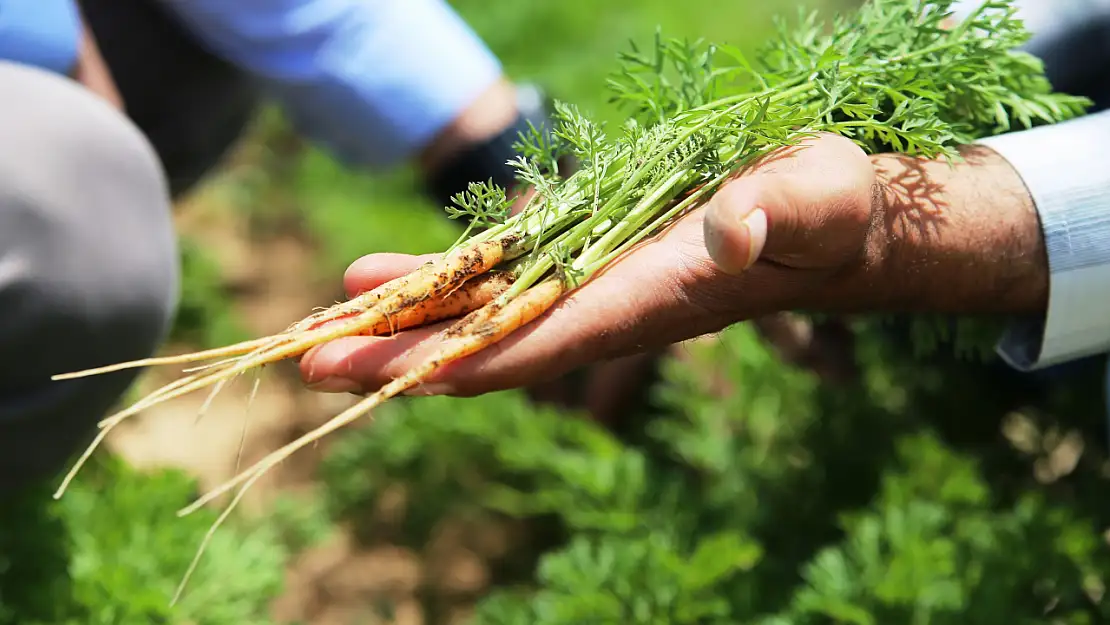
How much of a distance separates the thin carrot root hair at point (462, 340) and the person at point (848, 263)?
0.07 ft

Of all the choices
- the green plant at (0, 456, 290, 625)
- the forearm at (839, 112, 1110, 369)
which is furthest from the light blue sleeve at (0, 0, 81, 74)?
the forearm at (839, 112, 1110, 369)

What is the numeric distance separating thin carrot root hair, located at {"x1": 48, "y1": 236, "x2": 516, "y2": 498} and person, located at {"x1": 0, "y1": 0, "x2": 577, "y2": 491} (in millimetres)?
402

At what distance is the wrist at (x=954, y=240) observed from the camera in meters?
1.29

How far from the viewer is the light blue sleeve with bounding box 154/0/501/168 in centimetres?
204

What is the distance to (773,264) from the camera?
1198mm

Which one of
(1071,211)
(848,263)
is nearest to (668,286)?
(848,263)

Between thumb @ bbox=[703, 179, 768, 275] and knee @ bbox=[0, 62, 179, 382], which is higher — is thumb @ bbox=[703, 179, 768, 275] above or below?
above

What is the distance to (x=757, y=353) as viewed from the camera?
239 centimetres

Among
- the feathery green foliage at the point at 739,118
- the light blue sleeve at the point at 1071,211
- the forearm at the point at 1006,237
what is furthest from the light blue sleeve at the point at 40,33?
the light blue sleeve at the point at 1071,211

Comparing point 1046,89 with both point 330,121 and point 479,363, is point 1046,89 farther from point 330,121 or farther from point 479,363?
point 330,121

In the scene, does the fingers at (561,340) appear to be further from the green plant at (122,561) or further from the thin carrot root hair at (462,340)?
the green plant at (122,561)

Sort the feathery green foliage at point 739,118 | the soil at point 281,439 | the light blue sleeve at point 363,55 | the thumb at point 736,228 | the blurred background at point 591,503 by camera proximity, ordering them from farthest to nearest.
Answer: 1. the soil at point 281,439
2. the light blue sleeve at point 363,55
3. the blurred background at point 591,503
4. the feathery green foliage at point 739,118
5. the thumb at point 736,228

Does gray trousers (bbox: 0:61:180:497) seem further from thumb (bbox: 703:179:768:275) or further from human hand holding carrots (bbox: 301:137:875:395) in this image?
thumb (bbox: 703:179:768:275)

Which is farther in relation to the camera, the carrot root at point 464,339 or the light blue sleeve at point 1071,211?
the light blue sleeve at point 1071,211
